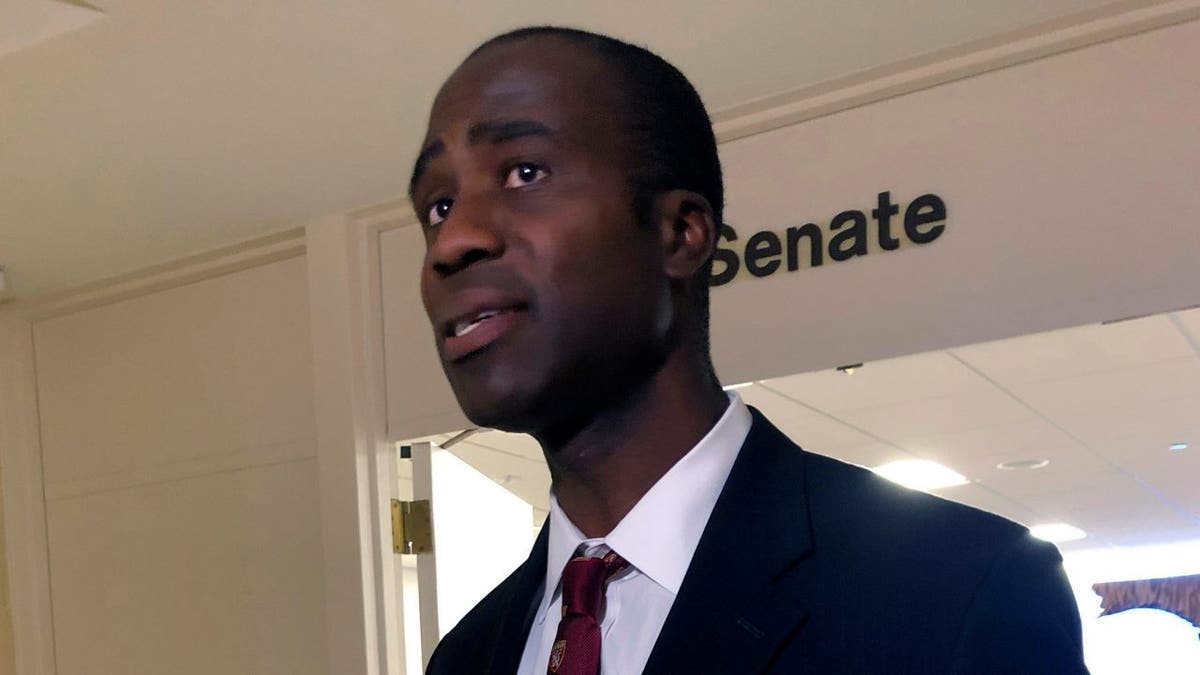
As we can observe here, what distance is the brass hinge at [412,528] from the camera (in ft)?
7.98

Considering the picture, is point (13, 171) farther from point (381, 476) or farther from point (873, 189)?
point (873, 189)

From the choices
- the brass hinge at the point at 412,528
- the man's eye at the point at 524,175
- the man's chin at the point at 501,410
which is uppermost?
the man's eye at the point at 524,175

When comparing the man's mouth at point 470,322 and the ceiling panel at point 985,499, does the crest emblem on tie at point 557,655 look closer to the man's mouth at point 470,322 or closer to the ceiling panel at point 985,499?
the man's mouth at point 470,322

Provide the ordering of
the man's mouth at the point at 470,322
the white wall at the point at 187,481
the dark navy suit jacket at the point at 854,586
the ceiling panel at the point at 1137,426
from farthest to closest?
1. the ceiling panel at the point at 1137,426
2. the white wall at the point at 187,481
3. the man's mouth at the point at 470,322
4. the dark navy suit jacket at the point at 854,586

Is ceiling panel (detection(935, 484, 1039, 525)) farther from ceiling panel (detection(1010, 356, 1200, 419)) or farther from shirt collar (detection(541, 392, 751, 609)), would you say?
shirt collar (detection(541, 392, 751, 609))

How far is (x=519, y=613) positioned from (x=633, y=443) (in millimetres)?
204

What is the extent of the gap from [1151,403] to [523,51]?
4.67m

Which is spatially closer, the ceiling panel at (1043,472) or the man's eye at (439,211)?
the man's eye at (439,211)

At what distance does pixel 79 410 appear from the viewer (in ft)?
9.59

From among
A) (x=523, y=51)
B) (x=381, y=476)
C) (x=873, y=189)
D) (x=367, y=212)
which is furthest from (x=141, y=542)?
(x=523, y=51)

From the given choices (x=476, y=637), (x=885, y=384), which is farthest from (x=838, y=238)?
(x=885, y=384)

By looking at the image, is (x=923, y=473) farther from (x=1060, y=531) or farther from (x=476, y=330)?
(x=476, y=330)

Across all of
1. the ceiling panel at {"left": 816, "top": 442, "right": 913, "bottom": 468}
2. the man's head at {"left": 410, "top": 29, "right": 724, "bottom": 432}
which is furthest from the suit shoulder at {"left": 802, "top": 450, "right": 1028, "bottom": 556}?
the ceiling panel at {"left": 816, "top": 442, "right": 913, "bottom": 468}

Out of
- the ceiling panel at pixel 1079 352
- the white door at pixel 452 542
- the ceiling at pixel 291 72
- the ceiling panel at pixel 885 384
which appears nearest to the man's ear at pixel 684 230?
the ceiling at pixel 291 72
